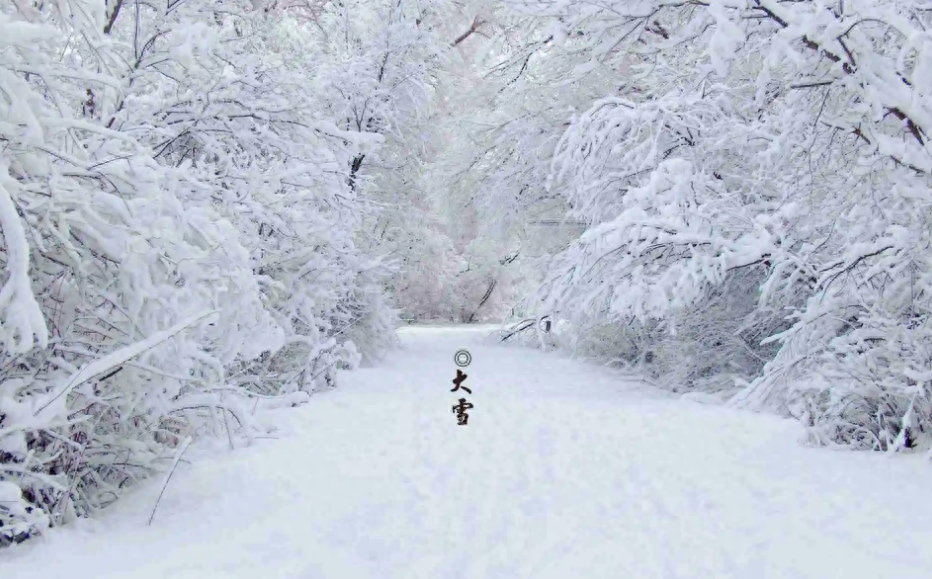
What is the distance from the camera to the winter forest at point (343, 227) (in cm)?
336

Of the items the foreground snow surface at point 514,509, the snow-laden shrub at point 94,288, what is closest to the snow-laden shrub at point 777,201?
the foreground snow surface at point 514,509

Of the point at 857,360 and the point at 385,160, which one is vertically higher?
the point at 385,160

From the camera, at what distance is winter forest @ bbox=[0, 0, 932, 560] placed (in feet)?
11.0

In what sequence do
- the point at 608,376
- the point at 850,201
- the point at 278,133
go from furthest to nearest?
the point at 608,376
the point at 278,133
the point at 850,201

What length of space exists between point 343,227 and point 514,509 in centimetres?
701

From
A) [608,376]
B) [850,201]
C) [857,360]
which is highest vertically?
[850,201]

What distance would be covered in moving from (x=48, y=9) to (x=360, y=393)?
5292 mm

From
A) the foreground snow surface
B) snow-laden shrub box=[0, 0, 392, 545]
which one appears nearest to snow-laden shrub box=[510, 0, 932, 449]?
the foreground snow surface

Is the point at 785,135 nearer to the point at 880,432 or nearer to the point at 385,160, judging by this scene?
the point at 880,432

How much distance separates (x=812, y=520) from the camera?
373cm

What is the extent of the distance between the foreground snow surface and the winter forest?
28 cm

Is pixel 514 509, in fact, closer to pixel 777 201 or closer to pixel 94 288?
pixel 94 288

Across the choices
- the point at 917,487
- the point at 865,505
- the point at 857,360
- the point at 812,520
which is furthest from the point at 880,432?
the point at 812,520

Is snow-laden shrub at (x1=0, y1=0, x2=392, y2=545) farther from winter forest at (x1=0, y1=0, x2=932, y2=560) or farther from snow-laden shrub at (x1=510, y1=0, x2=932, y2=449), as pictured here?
snow-laden shrub at (x1=510, y1=0, x2=932, y2=449)
